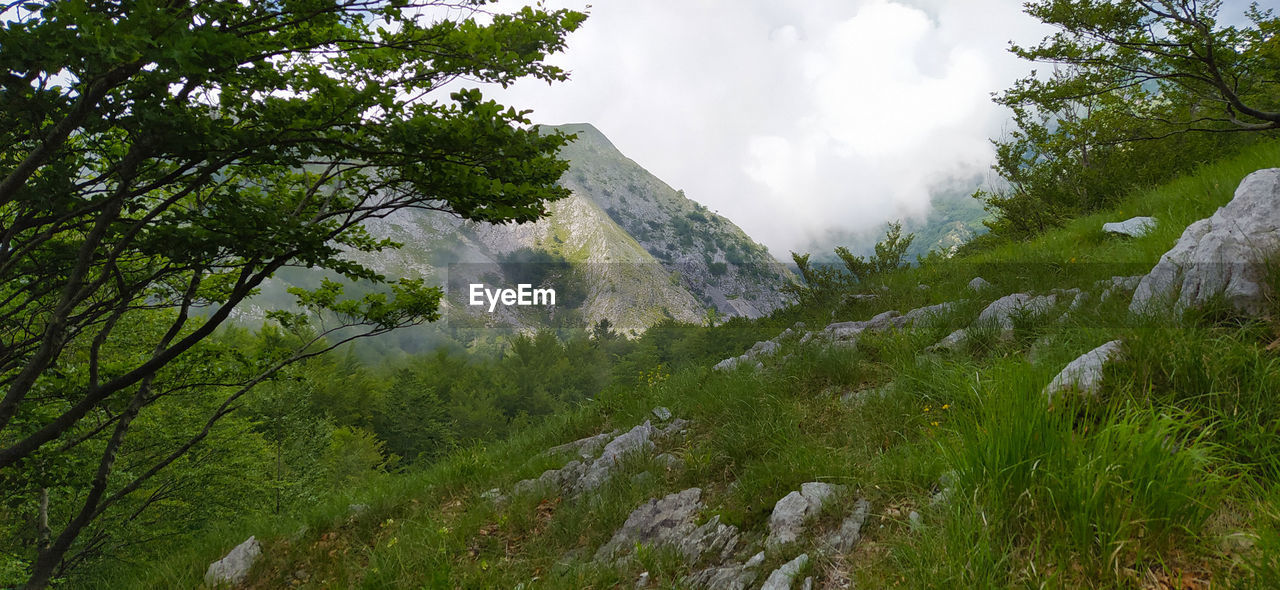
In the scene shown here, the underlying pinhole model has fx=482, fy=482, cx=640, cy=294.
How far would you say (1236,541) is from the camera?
6.37 ft

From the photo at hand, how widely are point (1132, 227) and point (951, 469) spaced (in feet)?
24.0

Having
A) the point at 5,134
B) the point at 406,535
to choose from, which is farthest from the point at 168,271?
the point at 406,535

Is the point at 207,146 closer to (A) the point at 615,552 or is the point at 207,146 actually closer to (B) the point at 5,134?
(B) the point at 5,134

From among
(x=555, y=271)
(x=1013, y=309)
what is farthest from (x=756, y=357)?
(x=555, y=271)

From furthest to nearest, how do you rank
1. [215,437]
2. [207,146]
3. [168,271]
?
1. [215,437]
2. [168,271]
3. [207,146]

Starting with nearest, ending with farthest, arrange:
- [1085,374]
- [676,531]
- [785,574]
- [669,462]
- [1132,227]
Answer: [785,574]
[1085,374]
[676,531]
[669,462]
[1132,227]

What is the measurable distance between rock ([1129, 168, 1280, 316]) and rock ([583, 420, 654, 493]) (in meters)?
4.66

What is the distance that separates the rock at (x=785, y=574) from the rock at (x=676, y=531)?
0.59 meters

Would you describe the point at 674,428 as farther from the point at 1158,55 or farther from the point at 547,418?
the point at 1158,55

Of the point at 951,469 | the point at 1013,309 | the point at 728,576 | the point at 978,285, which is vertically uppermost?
the point at 978,285

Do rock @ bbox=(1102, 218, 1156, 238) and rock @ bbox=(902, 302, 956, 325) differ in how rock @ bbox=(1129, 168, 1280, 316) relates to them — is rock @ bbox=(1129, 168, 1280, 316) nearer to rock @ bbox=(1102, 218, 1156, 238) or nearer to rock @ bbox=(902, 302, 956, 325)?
rock @ bbox=(902, 302, 956, 325)

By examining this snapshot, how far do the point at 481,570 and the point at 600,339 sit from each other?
230 ft

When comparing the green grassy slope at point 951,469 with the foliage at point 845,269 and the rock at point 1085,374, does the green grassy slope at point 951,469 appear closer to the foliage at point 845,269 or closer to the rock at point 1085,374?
the rock at point 1085,374

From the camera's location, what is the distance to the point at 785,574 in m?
2.86
